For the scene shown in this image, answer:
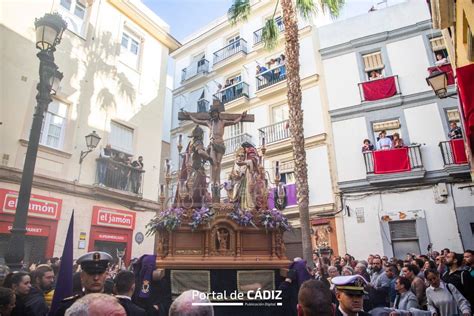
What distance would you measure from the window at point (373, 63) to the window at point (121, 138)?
406 inches

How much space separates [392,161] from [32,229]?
12018 mm

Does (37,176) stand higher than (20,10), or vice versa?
(20,10)

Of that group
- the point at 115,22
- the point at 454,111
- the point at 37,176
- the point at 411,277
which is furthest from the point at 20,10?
the point at 454,111

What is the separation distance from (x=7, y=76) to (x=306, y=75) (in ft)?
38.5

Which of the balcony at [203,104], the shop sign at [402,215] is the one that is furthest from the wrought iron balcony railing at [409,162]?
the balcony at [203,104]

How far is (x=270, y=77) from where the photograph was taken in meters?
17.4

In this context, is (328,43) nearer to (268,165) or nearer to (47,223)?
(268,165)

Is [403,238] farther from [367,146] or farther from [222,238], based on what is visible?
[222,238]

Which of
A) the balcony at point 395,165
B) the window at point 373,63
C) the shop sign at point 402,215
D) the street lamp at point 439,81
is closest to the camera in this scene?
the street lamp at point 439,81

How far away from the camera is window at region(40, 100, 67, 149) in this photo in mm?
10914

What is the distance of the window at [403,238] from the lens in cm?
1191

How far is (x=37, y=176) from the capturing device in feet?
33.0

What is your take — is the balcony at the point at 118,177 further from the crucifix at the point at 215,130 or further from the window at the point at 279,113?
the window at the point at 279,113

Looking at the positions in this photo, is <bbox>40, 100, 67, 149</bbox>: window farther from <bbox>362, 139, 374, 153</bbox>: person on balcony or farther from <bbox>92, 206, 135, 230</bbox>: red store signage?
<bbox>362, 139, 374, 153</bbox>: person on balcony
